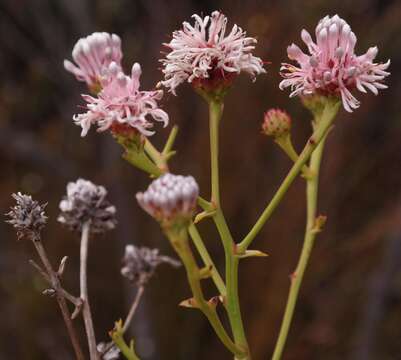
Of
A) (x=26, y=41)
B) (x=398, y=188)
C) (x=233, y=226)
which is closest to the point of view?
(x=233, y=226)

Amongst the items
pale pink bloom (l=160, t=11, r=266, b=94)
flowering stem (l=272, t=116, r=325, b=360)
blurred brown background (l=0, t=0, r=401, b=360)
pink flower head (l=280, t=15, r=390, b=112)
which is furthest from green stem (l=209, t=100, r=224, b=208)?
blurred brown background (l=0, t=0, r=401, b=360)

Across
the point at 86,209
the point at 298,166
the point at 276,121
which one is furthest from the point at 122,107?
the point at 276,121

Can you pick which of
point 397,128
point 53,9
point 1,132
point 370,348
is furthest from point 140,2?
point 370,348

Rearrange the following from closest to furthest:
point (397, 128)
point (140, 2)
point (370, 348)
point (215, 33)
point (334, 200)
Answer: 1. point (215, 33)
2. point (370, 348)
3. point (334, 200)
4. point (397, 128)
5. point (140, 2)

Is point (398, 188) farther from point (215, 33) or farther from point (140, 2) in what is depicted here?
point (215, 33)

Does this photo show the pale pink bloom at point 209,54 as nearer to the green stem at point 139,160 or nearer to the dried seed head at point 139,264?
the green stem at point 139,160

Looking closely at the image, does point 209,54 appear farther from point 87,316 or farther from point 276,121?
point 87,316

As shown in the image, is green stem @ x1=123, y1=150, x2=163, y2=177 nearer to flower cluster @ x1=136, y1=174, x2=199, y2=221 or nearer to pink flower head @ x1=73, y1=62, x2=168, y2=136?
pink flower head @ x1=73, y1=62, x2=168, y2=136
